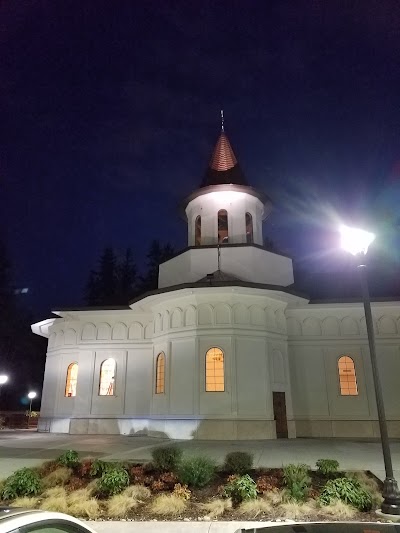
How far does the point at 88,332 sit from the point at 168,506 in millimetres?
15725

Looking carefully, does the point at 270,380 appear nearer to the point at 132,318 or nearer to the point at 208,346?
the point at 208,346

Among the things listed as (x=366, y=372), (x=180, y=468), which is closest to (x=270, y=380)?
(x=366, y=372)

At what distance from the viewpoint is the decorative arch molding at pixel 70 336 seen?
21531 millimetres

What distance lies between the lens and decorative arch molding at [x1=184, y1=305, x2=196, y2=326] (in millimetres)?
17688

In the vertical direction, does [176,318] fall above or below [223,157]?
below

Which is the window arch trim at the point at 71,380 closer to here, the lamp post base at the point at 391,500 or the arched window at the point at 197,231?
the arched window at the point at 197,231

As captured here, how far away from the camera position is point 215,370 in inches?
670

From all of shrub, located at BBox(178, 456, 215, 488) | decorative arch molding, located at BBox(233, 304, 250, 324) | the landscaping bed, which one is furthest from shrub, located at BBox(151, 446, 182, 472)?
decorative arch molding, located at BBox(233, 304, 250, 324)

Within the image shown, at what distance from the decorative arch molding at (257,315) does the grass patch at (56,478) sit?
35.5 feet

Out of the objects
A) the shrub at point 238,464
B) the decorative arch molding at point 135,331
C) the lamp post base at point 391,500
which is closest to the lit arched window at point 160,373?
the decorative arch molding at point 135,331

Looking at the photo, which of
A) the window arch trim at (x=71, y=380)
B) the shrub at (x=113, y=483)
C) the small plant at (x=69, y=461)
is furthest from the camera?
the window arch trim at (x=71, y=380)

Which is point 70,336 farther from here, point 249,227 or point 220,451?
point 220,451

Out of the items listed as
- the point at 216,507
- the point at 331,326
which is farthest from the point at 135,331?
the point at 216,507

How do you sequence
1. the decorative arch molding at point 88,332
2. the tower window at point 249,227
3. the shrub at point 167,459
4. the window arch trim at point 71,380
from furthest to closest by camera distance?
the tower window at point 249,227 < the decorative arch molding at point 88,332 < the window arch trim at point 71,380 < the shrub at point 167,459
